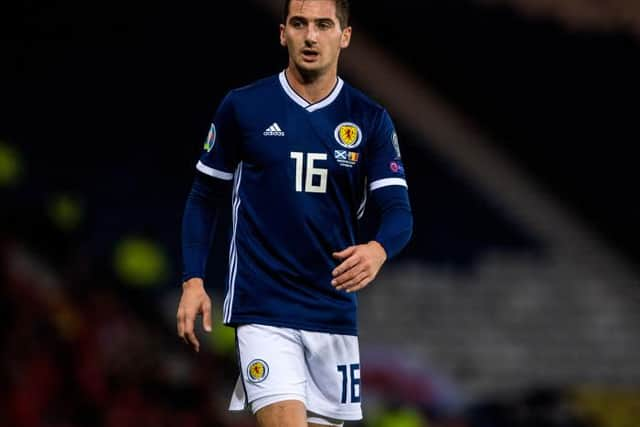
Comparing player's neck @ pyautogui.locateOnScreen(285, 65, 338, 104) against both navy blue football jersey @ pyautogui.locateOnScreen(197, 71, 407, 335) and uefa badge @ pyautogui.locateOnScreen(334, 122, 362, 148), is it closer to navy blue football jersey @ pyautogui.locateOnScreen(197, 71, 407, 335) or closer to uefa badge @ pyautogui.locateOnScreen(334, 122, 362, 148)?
navy blue football jersey @ pyautogui.locateOnScreen(197, 71, 407, 335)

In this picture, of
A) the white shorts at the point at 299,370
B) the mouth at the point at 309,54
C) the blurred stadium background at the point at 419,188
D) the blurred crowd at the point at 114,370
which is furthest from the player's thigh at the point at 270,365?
the blurred stadium background at the point at 419,188

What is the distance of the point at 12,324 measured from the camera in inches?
338

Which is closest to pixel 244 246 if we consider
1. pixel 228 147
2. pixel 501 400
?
pixel 228 147

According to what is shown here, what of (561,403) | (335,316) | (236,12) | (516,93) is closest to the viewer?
(335,316)

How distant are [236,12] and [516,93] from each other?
119 inches

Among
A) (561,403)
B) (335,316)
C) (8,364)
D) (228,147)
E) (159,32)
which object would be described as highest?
(159,32)

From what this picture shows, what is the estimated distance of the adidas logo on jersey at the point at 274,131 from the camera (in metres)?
4.03

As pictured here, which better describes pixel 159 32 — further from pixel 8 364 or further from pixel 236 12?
pixel 8 364

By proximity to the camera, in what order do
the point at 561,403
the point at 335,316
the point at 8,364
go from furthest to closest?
the point at 561,403
the point at 8,364
the point at 335,316

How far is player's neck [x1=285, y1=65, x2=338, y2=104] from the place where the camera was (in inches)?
160

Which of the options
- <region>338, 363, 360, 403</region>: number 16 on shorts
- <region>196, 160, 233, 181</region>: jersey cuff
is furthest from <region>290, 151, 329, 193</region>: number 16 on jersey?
<region>338, 363, 360, 403</region>: number 16 on shorts

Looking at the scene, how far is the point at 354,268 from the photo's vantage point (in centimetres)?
367

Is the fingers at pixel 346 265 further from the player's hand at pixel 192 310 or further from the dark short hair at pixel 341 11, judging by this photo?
the dark short hair at pixel 341 11

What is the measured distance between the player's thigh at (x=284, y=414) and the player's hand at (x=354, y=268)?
1.53ft
